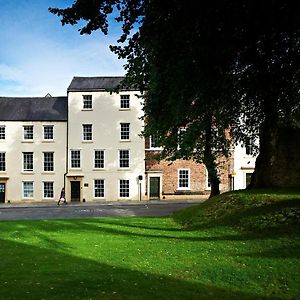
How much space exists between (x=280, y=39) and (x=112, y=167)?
37.2 m

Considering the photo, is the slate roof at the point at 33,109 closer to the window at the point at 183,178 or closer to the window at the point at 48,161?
the window at the point at 48,161

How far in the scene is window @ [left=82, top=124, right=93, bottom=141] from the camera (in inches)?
1854

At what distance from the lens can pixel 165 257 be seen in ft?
36.4

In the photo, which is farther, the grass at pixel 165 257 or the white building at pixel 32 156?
the white building at pixel 32 156

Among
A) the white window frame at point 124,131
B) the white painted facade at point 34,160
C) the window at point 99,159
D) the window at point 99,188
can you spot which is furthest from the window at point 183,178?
the white painted facade at point 34,160

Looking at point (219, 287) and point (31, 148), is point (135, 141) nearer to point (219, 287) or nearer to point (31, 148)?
point (31, 148)

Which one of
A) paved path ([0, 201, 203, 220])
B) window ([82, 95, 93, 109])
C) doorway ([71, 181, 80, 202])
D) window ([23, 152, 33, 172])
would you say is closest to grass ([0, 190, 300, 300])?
paved path ([0, 201, 203, 220])

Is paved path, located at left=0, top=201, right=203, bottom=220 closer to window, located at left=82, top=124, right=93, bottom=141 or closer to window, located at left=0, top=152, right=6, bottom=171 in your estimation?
window, located at left=0, top=152, right=6, bottom=171

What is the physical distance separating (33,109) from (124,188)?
14539 mm

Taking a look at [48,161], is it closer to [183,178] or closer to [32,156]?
[32,156]

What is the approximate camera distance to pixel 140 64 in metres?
13.3

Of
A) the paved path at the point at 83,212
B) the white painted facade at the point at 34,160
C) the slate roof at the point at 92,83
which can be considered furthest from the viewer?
the slate roof at the point at 92,83

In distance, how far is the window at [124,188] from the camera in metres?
46.4

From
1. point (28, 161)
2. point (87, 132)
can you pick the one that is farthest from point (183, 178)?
point (28, 161)
